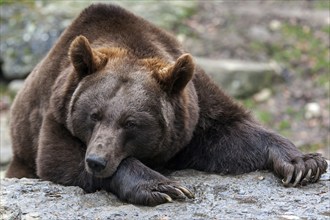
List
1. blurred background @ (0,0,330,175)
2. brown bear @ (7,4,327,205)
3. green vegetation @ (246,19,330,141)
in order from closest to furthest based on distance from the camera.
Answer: brown bear @ (7,4,327,205)
blurred background @ (0,0,330,175)
green vegetation @ (246,19,330,141)

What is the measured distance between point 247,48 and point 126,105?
878 cm

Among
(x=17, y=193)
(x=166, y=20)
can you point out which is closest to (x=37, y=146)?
(x=17, y=193)

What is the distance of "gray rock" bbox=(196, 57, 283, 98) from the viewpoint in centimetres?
1240

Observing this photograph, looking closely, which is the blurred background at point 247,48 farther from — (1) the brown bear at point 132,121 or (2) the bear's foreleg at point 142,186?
(2) the bear's foreleg at point 142,186

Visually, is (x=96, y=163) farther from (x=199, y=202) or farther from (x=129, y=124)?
(x=199, y=202)

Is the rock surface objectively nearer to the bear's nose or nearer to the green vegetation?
the bear's nose

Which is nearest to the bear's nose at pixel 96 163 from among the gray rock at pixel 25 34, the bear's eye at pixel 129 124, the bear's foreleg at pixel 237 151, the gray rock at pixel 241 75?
the bear's eye at pixel 129 124

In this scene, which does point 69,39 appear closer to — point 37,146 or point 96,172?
point 37,146

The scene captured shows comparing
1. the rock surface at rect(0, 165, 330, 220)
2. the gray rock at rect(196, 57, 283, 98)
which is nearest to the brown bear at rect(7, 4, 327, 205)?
the rock surface at rect(0, 165, 330, 220)

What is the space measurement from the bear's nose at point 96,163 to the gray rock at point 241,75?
740 cm

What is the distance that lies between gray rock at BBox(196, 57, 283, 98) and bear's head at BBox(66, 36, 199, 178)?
261 inches

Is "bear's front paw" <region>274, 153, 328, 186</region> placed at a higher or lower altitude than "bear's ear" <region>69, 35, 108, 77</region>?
lower

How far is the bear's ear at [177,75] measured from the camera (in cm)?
542

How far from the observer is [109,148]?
16.8 ft
